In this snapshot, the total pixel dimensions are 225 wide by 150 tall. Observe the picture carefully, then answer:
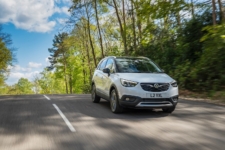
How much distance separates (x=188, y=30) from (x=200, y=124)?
12709mm

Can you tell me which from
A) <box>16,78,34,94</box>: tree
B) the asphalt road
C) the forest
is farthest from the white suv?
<box>16,78,34,94</box>: tree

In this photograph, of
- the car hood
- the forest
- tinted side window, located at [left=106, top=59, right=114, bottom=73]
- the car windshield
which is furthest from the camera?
the forest

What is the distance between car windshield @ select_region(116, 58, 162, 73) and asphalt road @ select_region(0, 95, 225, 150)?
1.29 meters

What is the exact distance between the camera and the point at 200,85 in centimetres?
1328

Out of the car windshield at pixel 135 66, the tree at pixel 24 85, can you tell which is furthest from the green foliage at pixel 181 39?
the tree at pixel 24 85

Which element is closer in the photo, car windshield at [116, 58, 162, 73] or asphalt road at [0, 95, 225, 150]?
asphalt road at [0, 95, 225, 150]

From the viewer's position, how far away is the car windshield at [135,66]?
7.92m

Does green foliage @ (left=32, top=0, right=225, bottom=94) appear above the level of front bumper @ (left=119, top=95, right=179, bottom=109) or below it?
above

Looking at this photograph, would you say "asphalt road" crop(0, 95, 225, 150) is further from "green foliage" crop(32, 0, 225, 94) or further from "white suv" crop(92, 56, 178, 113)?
"green foliage" crop(32, 0, 225, 94)

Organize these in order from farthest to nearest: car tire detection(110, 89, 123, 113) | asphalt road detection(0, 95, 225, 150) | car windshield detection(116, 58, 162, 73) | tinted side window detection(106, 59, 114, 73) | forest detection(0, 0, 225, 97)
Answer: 1. forest detection(0, 0, 225, 97)
2. tinted side window detection(106, 59, 114, 73)
3. car windshield detection(116, 58, 162, 73)
4. car tire detection(110, 89, 123, 113)
5. asphalt road detection(0, 95, 225, 150)

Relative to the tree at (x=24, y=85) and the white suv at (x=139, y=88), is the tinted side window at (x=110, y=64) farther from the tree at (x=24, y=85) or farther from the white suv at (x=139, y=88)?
the tree at (x=24, y=85)

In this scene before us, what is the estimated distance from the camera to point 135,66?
26.8 feet

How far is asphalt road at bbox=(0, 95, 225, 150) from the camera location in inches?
175

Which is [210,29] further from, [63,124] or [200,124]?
[63,124]
